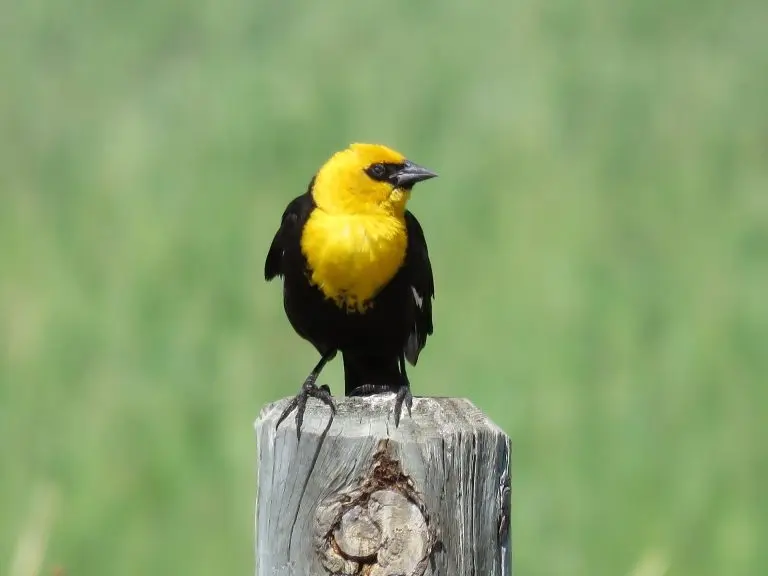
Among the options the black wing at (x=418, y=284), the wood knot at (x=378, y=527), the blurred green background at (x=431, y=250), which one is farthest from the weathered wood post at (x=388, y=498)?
the blurred green background at (x=431, y=250)

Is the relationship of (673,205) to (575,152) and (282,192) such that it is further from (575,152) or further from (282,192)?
(282,192)

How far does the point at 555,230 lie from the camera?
6109 mm

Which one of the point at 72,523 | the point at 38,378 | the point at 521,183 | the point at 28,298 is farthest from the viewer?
the point at 521,183

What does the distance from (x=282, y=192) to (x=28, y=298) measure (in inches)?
49.8

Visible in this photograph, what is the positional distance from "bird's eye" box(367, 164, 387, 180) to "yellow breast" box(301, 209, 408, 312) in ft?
0.40

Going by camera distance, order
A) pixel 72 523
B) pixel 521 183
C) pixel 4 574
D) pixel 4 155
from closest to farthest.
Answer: pixel 4 574 < pixel 72 523 < pixel 521 183 < pixel 4 155

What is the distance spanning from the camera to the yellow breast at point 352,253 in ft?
11.6

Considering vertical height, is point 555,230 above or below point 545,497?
above

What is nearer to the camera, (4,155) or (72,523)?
(72,523)

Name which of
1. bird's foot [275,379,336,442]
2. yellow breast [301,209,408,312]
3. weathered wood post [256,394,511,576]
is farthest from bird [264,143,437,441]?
weathered wood post [256,394,511,576]

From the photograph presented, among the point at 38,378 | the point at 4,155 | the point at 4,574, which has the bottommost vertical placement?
the point at 4,574

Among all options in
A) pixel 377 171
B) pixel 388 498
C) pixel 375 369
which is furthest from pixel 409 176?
pixel 388 498

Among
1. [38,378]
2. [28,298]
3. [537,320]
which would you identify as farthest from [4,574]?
[537,320]

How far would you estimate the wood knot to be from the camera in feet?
7.11
